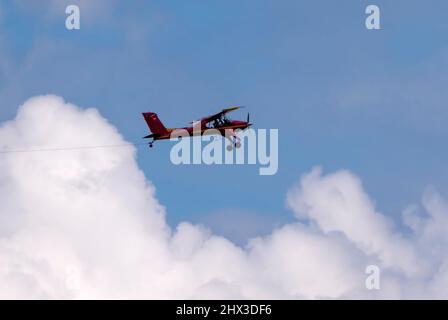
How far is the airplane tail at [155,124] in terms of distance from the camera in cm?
12766

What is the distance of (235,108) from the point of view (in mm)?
A: 132750

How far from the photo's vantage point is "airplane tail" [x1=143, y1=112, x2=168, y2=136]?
12766cm

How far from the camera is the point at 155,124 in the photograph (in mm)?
128250

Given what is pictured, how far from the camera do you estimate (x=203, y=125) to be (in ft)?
433
